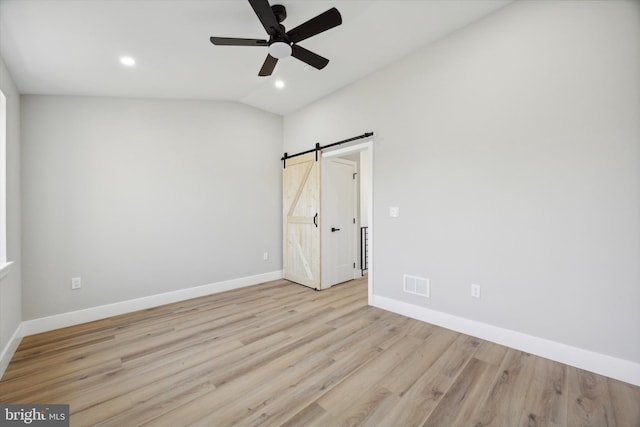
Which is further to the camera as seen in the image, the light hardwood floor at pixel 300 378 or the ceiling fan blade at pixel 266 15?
the ceiling fan blade at pixel 266 15

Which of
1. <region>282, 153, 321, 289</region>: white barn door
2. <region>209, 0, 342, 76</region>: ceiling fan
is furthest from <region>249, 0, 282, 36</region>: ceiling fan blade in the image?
<region>282, 153, 321, 289</region>: white barn door

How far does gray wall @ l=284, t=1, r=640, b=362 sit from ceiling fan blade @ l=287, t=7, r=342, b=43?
1445 millimetres

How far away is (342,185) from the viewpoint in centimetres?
450

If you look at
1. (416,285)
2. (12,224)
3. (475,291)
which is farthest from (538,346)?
(12,224)

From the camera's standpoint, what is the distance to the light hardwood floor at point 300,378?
1.59 metres

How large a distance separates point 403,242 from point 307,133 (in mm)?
2433

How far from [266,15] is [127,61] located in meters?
1.69

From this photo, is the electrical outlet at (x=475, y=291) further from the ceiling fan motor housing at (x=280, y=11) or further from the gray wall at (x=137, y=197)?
the gray wall at (x=137, y=197)

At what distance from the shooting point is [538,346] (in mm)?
2197

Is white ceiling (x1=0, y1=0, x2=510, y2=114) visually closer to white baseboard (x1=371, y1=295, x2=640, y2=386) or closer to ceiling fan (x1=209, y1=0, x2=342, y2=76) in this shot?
ceiling fan (x1=209, y1=0, x2=342, y2=76)

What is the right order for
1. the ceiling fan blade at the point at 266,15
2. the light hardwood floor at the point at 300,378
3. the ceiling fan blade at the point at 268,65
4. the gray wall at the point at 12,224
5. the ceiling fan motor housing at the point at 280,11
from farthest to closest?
the ceiling fan blade at the point at 268,65 < the gray wall at the point at 12,224 < the ceiling fan motor housing at the point at 280,11 < the ceiling fan blade at the point at 266,15 < the light hardwood floor at the point at 300,378

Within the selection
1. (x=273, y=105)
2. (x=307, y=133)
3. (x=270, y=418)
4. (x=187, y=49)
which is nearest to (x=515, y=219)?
(x=270, y=418)

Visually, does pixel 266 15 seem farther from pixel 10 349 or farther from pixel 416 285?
pixel 10 349

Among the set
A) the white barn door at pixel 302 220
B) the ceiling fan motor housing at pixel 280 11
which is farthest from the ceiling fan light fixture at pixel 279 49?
the white barn door at pixel 302 220
